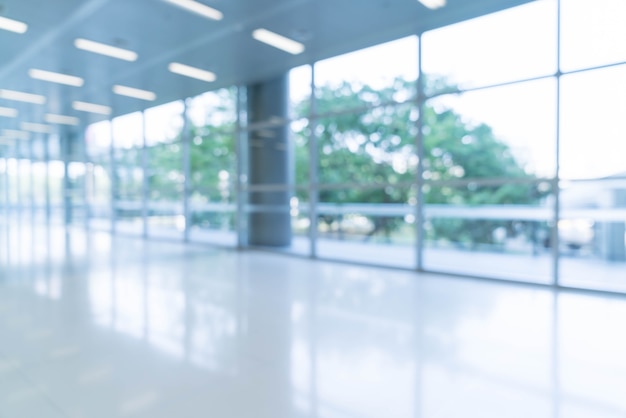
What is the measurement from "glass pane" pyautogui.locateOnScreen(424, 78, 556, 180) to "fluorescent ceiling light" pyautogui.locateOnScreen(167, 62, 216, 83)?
4.68 meters

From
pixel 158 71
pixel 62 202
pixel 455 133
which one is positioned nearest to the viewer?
pixel 455 133

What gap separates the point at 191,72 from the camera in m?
8.08

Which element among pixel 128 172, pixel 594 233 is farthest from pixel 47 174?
pixel 594 233

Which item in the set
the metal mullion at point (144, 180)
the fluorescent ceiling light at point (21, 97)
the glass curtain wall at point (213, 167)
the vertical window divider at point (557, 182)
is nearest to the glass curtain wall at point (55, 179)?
the fluorescent ceiling light at point (21, 97)

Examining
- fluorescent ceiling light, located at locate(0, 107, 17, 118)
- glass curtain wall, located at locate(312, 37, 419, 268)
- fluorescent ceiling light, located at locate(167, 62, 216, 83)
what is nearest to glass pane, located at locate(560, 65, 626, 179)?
glass curtain wall, located at locate(312, 37, 419, 268)

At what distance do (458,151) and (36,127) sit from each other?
14958 mm

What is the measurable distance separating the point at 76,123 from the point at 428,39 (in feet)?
41.3

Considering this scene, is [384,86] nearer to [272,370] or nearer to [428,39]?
[428,39]

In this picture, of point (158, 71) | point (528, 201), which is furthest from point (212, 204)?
point (528, 201)

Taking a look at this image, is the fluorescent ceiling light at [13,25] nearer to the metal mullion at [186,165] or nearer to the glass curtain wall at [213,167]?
the glass curtain wall at [213,167]

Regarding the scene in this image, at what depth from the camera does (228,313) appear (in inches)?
157

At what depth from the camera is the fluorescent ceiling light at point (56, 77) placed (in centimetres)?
805

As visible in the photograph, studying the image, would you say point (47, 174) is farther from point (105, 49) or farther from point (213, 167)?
point (105, 49)

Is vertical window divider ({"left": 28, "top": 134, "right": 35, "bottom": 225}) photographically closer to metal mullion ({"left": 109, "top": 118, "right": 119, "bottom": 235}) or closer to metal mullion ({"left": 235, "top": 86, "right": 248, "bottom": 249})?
metal mullion ({"left": 109, "top": 118, "right": 119, "bottom": 235})
